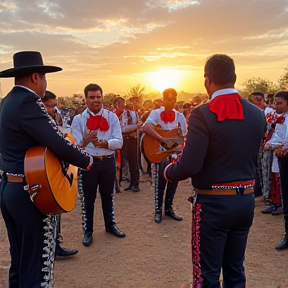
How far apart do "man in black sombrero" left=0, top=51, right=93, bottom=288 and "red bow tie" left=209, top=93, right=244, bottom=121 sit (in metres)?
1.14

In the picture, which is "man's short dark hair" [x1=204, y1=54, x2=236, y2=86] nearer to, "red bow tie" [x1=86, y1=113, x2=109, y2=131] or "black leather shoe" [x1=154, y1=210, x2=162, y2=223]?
"red bow tie" [x1=86, y1=113, x2=109, y2=131]

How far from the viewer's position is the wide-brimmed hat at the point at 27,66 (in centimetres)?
291

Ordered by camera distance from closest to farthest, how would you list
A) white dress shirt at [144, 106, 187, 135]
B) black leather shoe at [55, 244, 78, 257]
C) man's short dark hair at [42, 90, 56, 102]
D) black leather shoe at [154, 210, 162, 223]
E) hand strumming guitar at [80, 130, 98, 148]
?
man's short dark hair at [42, 90, 56, 102]
hand strumming guitar at [80, 130, 98, 148]
black leather shoe at [55, 244, 78, 257]
white dress shirt at [144, 106, 187, 135]
black leather shoe at [154, 210, 162, 223]

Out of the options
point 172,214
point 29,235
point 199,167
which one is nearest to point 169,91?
point 172,214

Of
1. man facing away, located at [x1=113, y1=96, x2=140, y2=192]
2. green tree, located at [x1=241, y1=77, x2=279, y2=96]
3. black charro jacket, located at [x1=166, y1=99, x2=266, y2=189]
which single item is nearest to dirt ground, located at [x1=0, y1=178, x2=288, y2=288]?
black charro jacket, located at [x1=166, y1=99, x2=266, y2=189]

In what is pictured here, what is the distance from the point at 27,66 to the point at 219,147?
5.34 feet

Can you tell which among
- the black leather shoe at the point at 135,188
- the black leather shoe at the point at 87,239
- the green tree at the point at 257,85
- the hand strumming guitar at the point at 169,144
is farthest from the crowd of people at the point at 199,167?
the green tree at the point at 257,85

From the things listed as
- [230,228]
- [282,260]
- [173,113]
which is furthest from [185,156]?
[173,113]

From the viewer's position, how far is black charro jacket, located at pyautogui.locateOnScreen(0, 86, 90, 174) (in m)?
2.72

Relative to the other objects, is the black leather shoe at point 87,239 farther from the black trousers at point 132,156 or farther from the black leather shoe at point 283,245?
→ the black trousers at point 132,156

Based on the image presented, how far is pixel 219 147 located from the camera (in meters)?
2.64

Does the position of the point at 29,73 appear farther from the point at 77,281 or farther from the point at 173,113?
the point at 173,113

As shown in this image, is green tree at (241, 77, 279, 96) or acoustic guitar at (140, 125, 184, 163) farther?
green tree at (241, 77, 279, 96)

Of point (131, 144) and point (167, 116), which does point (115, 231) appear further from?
point (131, 144)
